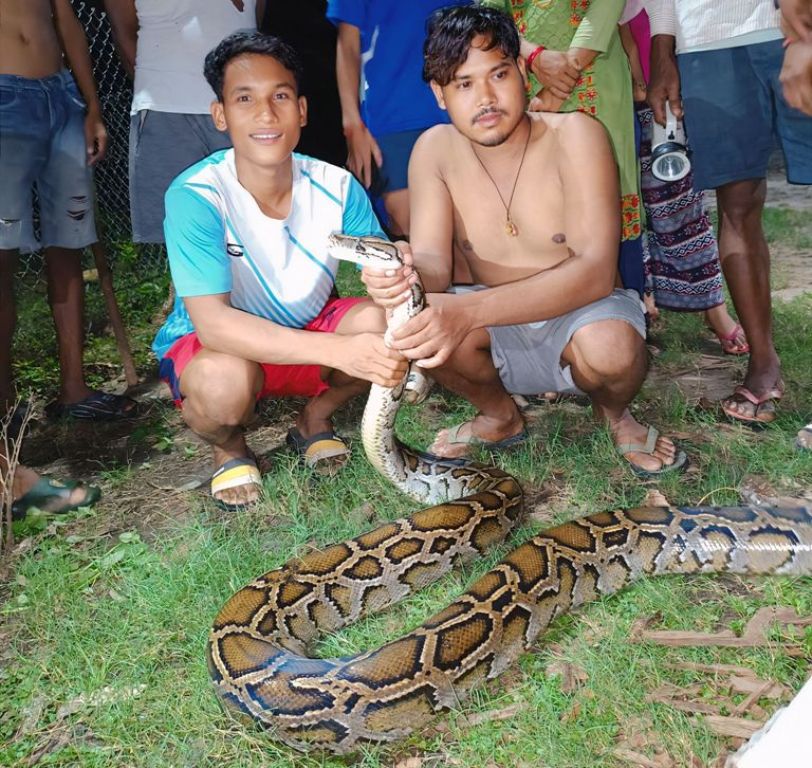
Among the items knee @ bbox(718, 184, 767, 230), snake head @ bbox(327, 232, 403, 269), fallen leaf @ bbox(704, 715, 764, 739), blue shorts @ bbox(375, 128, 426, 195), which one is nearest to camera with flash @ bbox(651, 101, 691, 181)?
knee @ bbox(718, 184, 767, 230)

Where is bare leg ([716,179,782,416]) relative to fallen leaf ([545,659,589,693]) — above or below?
above

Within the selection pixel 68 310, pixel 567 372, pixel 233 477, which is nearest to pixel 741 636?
pixel 567 372

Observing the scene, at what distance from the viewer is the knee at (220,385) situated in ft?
12.0

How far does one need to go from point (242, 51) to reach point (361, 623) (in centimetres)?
260

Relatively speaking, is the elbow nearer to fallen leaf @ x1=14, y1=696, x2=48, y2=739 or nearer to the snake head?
the snake head

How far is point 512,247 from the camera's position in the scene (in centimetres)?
388

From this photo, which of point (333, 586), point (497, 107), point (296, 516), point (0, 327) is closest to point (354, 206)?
point (497, 107)

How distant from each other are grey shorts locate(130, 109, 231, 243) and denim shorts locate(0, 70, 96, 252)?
0.31m

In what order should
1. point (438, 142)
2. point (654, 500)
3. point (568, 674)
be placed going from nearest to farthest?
point (568, 674) < point (654, 500) < point (438, 142)

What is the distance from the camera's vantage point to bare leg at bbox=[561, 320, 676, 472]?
3.65 meters

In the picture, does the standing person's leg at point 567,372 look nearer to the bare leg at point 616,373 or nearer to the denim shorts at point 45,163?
the bare leg at point 616,373

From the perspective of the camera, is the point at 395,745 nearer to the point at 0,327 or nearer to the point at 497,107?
the point at 497,107

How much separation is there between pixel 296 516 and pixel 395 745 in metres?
1.36

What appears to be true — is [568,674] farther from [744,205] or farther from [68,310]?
[68,310]
